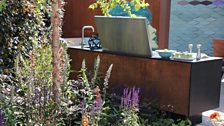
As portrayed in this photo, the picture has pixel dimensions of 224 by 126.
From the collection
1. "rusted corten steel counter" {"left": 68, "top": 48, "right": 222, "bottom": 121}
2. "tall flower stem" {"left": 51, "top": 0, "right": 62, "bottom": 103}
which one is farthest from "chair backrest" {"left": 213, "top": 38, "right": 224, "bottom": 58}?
"tall flower stem" {"left": 51, "top": 0, "right": 62, "bottom": 103}

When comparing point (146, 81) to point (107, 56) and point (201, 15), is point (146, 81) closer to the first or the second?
point (107, 56)

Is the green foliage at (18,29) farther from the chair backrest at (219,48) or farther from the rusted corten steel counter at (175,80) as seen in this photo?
the chair backrest at (219,48)

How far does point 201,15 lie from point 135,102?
23.6 feet

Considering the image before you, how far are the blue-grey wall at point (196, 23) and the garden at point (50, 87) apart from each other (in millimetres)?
5038

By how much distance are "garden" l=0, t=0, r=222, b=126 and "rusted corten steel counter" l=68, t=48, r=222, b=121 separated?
19cm

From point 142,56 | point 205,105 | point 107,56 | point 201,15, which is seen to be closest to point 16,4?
point 107,56

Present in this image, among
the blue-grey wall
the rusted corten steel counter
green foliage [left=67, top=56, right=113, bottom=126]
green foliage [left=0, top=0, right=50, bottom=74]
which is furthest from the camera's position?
the blue-grey wall

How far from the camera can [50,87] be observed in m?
3.42

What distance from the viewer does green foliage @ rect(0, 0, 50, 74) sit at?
5.05 m

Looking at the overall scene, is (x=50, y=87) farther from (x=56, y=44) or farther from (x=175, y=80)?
(x=175, y=80)

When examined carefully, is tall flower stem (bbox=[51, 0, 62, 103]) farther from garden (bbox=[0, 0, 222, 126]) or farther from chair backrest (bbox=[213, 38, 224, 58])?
chair backrest (bbox=[213, 38, 224, 58])

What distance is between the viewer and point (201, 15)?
10.0 meters

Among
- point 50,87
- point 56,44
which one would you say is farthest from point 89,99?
point 56,44

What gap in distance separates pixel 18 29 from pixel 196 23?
5949 millimetres
